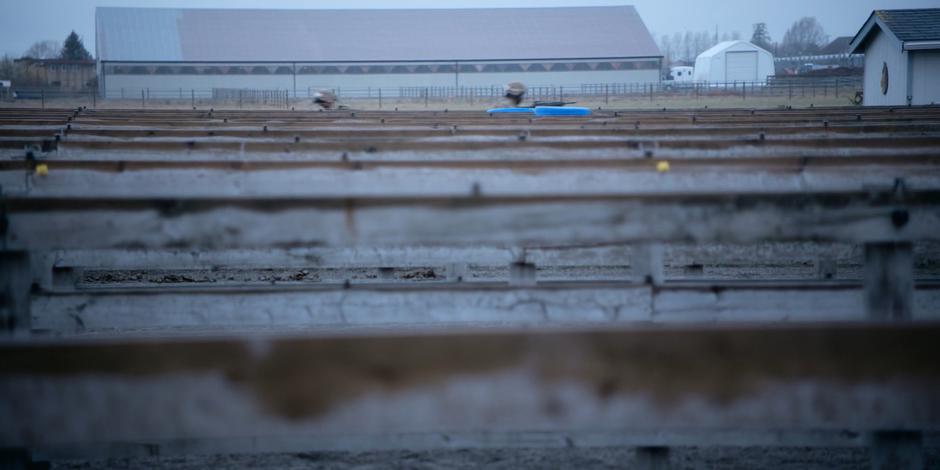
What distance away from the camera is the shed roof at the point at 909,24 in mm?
26609

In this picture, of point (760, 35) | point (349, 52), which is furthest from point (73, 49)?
point (760, 35)

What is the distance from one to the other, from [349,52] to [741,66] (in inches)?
1297

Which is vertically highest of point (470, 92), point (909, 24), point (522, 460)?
point (470, 92)

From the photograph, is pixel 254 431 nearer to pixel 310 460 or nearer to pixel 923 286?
pixel 310 460

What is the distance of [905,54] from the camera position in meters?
27.1

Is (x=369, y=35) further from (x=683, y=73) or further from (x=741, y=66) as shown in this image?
(x=683, y=73)

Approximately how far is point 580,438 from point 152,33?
71062 mm

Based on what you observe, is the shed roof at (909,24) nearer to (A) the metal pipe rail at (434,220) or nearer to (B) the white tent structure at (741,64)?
(A) the metal pipe rail at (434,220)

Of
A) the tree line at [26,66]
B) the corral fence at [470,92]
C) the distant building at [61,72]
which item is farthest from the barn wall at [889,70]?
the tree line at [26,66]

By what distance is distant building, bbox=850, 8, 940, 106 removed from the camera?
87.7ft

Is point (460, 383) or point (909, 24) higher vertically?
point (909, 24)

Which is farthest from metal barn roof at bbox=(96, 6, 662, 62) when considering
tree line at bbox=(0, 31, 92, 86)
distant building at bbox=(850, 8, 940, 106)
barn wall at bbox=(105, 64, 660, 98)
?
distant building at bbox=(850, 8, 940, 106)

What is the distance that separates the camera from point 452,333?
232 centimetres

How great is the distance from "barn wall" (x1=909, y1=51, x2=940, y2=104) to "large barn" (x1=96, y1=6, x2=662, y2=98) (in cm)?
4231
